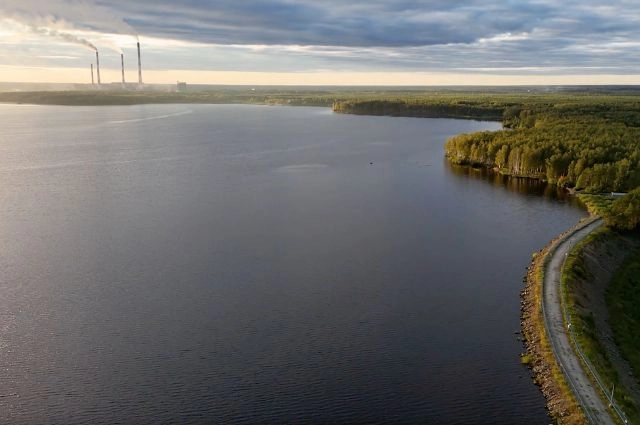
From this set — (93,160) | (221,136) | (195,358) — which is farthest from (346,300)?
(221,136)

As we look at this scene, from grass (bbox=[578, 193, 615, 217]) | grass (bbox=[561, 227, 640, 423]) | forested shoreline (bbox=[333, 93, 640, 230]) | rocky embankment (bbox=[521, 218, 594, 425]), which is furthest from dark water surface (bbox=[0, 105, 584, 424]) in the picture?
forested shoreline (bbox=[333, 93, 640, 230])

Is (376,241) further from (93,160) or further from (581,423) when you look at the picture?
(93,160)

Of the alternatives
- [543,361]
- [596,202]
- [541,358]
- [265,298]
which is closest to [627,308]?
[541,358]

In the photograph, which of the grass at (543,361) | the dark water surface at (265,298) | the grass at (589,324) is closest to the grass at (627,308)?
the grass at (589,324)

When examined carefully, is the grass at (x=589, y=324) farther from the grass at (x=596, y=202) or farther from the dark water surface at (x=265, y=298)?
→ the grass at (x=596, y=202)

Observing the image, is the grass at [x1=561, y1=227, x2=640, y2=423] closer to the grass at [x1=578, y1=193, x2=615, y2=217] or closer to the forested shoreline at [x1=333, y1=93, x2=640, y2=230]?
the forested shoreline at [x1=333, y1=93, x2=640, y2=230]
